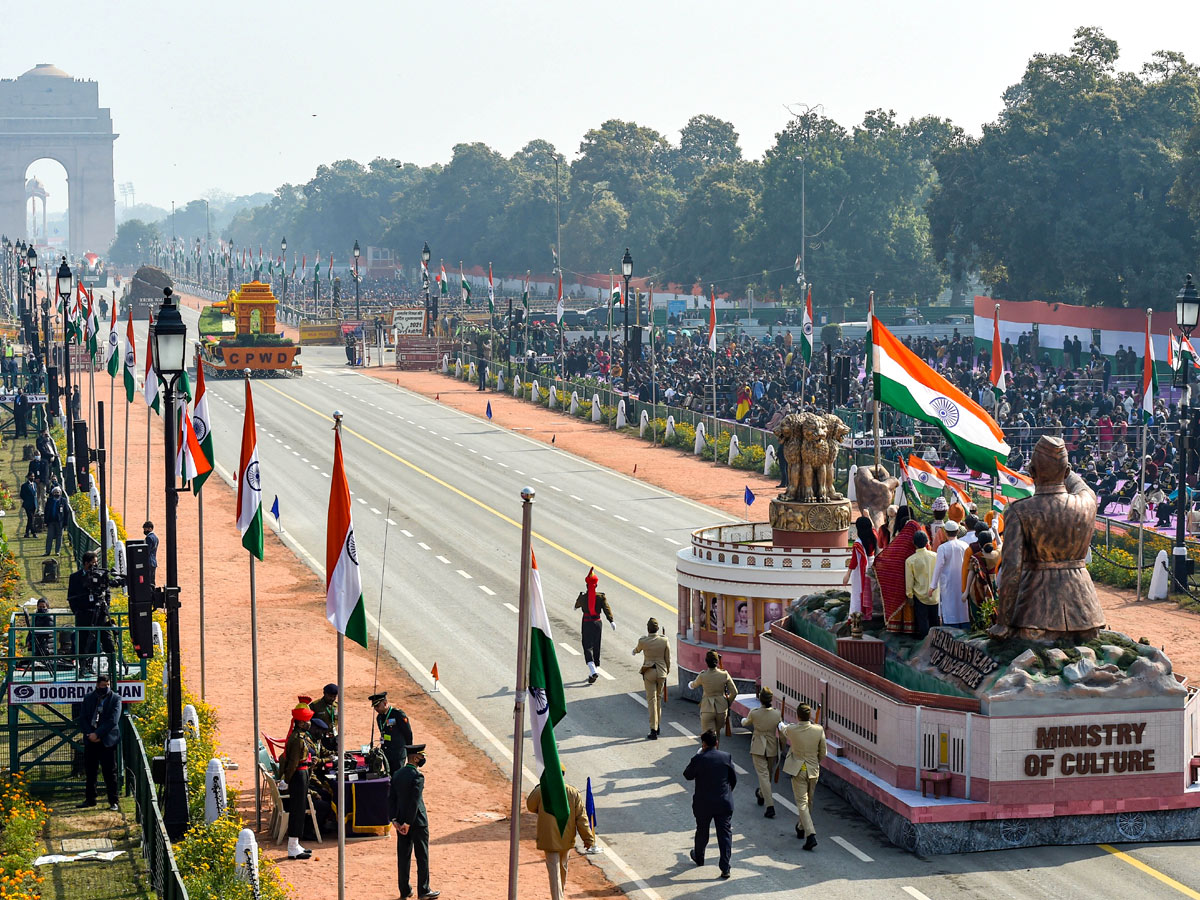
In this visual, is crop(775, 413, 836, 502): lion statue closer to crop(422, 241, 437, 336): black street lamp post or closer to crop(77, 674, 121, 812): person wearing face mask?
crop(77, 674, 121, 812): person wearing face mask

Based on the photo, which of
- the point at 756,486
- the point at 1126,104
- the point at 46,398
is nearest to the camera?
the point at 756,486

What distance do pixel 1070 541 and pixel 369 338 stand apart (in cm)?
8824

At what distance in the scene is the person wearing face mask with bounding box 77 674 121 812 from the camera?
68.2 feet

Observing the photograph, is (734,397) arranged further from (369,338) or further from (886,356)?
(369,338)

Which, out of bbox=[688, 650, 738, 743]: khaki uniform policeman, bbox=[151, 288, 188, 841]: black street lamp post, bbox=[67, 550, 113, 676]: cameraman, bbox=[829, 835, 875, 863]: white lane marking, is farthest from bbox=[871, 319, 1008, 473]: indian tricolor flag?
bbox=[67, 550, 113, 676]: cameraman

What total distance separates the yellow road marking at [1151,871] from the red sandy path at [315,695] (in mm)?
5274

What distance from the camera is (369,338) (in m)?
104

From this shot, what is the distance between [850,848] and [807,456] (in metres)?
7.04

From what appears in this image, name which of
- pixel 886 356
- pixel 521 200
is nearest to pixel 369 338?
pixel 521 200

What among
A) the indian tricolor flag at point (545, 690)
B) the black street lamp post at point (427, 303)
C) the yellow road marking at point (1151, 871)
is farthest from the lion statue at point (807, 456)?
the black street lamp post at point (427, 303)

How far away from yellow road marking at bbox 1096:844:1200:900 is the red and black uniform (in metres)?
9.73

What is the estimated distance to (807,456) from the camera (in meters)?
24.6

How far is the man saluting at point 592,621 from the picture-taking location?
2666 cm

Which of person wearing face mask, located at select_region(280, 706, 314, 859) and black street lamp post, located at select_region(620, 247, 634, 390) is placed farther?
black street lamp post, located at select_region(620, 247, 634, 390)
